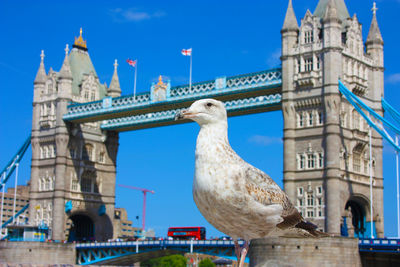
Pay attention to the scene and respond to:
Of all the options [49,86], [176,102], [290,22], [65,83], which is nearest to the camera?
[290,22]

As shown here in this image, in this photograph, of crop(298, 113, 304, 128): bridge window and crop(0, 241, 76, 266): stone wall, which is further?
crop(0, 241, 76, 266): stone wall

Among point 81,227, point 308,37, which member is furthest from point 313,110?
point 81,227

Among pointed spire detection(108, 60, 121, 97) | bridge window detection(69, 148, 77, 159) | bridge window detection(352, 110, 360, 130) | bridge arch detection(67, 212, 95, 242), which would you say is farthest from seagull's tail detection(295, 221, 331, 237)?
pointed spire detection(108, 60, 121, 97)

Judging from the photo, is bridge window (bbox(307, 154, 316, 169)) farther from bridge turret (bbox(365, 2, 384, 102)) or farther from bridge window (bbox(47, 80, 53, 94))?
bridge window (bbox(47, 80, 53, 94))

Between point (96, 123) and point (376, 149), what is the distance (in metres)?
30.1

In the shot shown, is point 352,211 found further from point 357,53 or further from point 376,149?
point 357,53

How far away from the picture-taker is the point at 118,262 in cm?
6225

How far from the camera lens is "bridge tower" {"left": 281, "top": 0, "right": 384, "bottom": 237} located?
46156 mm

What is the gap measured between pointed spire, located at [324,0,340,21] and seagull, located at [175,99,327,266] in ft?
134

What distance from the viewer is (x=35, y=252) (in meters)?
58.0

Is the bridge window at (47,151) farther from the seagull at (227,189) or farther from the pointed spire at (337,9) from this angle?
the seagull at (227,189)

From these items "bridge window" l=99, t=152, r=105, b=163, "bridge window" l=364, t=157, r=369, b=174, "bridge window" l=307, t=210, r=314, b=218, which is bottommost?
"bridge window" l=307, t=210, r=314, b=218

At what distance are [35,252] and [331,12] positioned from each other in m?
33.2

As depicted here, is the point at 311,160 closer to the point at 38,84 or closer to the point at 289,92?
the point at 289,92
